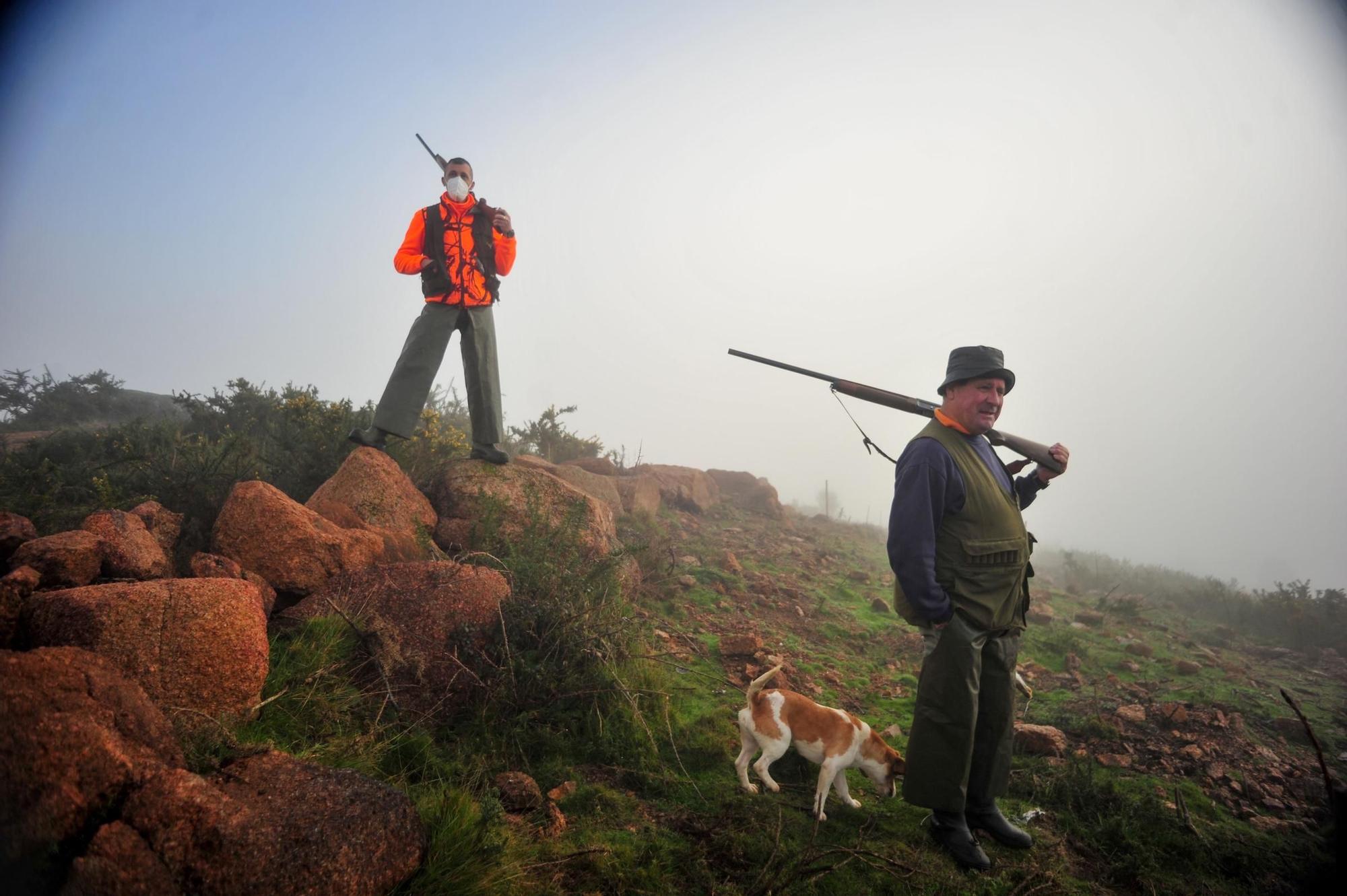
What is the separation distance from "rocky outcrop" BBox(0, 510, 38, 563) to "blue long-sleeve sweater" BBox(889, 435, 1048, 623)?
4120 mm

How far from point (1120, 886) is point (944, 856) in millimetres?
827

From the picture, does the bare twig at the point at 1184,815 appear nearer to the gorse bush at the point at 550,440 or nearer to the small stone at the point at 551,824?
the small stone at the point at 551,824

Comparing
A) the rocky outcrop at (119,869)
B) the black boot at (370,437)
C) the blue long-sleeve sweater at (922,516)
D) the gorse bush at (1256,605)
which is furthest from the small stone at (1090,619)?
the rocky outcrop at (119,869)

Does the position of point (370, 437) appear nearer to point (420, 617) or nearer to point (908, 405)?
point (420, 617)

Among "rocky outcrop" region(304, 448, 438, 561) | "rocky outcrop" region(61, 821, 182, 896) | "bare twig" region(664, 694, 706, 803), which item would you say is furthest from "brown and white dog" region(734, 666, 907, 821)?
"rocky outcrop" region(304, 448, 438, 561)

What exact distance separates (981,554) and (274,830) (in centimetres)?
305

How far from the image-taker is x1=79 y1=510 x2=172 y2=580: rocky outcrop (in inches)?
106

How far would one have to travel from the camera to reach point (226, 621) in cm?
242

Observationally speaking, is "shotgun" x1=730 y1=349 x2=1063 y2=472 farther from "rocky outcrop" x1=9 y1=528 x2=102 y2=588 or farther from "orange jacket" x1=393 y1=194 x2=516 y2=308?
"rocky outcrop" x1=9 y1=528 x2=102 y2=588

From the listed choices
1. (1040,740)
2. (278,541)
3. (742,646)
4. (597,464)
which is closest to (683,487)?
(597,464)

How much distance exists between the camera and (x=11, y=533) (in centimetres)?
262

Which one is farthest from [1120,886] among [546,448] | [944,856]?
[546,448]

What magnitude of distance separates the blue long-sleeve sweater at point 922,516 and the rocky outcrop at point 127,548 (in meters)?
3.69

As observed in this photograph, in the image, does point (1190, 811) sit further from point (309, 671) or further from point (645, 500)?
point (645, 500)
